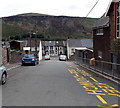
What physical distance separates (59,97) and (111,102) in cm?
180

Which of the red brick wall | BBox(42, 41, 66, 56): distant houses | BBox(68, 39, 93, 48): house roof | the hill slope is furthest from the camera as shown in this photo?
the hill slope

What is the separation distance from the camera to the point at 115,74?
32.6 feet

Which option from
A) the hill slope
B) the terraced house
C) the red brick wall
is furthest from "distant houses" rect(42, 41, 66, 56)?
the terraced house

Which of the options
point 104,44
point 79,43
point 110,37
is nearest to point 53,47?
point 79,43

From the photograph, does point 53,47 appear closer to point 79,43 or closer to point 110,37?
point 79,43

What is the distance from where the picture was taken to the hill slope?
5481 inches

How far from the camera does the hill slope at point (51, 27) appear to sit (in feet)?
457

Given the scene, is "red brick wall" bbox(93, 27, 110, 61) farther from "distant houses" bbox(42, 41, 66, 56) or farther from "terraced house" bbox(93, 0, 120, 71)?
"distant houses" bbox(42, 41, 66, 56)

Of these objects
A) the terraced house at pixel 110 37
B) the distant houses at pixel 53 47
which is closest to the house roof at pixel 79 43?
the distant houses at pixel 53 47

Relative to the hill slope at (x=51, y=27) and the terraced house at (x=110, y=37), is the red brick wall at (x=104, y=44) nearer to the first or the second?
the terraced house at (x=110, y=37)

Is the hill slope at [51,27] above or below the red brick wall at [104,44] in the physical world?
above

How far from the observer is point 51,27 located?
166m

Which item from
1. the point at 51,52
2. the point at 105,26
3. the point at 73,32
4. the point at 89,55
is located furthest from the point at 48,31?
the point at 105,26

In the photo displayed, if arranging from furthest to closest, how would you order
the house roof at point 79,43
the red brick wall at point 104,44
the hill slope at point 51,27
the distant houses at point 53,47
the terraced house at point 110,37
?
1. the hill slope at point 51,27
2. the distant houses at point 53,47
3. the house roof at point 79,43
4. the red brick wall at point 104,44
5. the terraced house at point 110,37
